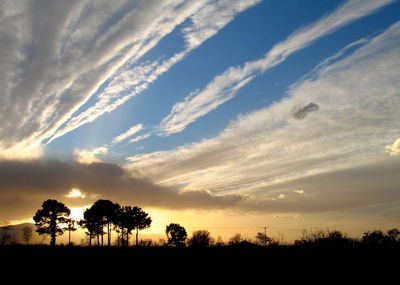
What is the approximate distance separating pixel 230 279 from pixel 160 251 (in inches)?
245

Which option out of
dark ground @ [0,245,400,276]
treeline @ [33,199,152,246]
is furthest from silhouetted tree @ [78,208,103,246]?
dark ground @ [0,245,400,276]

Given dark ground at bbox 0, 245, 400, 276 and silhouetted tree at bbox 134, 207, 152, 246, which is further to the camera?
silhouetted tree at bbox 134, 207, 152, 246

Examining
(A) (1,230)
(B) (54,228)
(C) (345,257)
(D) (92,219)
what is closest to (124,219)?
(D) (92,219)

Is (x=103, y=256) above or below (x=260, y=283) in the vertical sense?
above

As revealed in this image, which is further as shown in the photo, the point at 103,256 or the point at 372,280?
the point at 103,256

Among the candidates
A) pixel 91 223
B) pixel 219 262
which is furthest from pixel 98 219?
pixel 219 262

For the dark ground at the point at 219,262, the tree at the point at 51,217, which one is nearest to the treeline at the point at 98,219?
the tree at the point at 51,217

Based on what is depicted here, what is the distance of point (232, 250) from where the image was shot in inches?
635

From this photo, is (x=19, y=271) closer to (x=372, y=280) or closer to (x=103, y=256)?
(x=103, y=256)

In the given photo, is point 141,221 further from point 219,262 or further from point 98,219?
point 219,262

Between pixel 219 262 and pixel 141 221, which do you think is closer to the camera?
pixel 219 262

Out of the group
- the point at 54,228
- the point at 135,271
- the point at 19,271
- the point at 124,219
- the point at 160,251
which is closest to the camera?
the point at 19,271

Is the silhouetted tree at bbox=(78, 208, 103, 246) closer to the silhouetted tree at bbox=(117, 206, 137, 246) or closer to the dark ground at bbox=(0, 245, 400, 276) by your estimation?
the silhouetted tree at bbox=(117, 206, 137, 246)

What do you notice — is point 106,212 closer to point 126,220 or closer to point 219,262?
point 126,220
